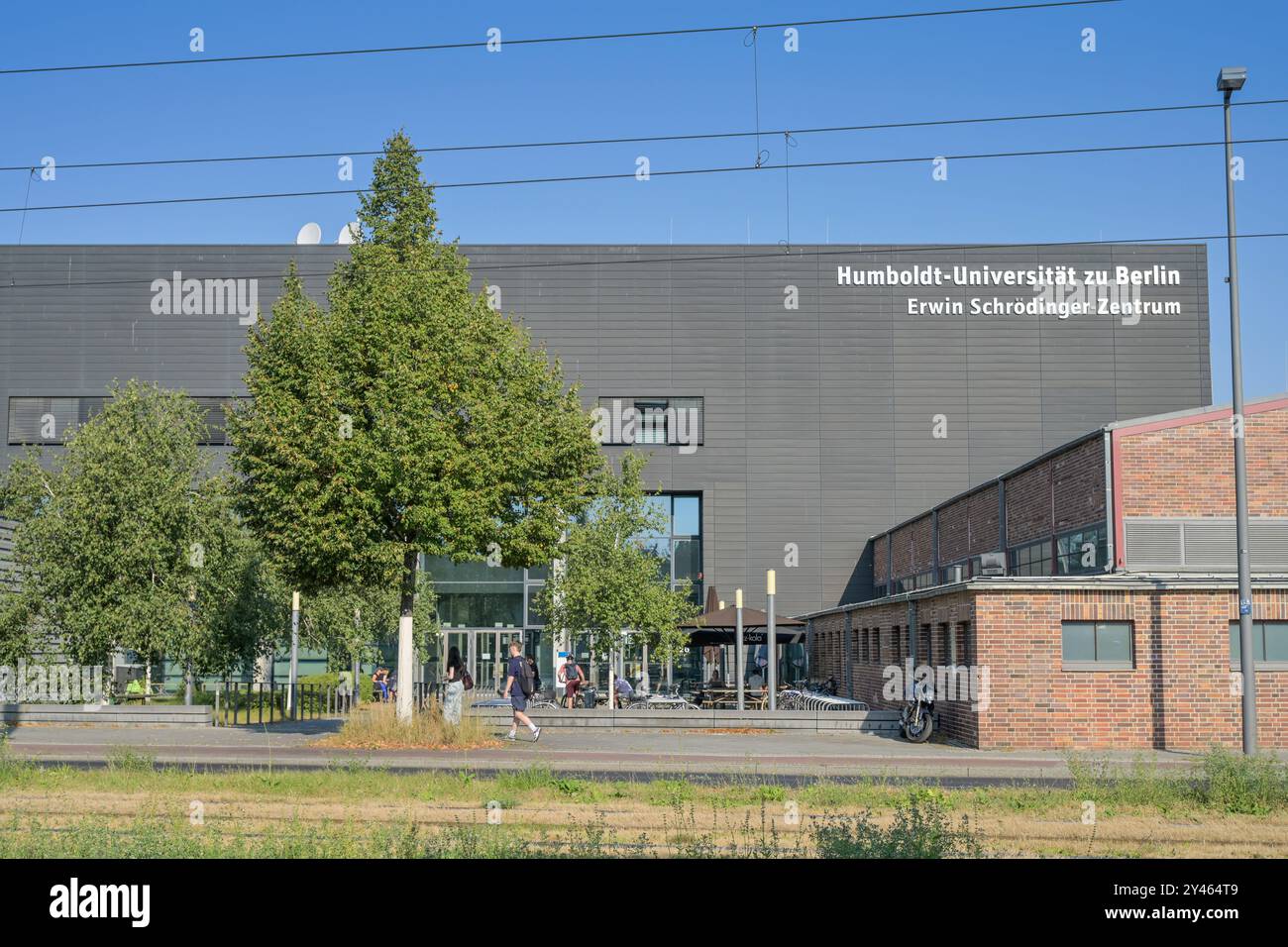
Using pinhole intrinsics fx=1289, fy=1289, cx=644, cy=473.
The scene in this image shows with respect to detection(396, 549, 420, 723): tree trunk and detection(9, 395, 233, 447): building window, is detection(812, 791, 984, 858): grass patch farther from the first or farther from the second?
detection(9, 395, 233, 447): building window

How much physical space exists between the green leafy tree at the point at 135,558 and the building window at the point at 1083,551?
65.3 feet

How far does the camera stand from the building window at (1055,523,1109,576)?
2758 cm

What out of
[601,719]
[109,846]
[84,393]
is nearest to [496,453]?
[601,719]

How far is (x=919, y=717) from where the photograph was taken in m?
Answer: 23.5

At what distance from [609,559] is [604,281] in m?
19.2

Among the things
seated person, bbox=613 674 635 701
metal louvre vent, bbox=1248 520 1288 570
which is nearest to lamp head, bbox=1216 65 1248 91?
metal louvre vent, bbox=1248 520 1288 570

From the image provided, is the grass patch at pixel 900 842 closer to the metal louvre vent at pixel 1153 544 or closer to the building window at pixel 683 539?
the metal louvre vent at pixel 1153 544

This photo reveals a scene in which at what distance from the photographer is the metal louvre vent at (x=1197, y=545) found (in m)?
27.0

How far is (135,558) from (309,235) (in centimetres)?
2938

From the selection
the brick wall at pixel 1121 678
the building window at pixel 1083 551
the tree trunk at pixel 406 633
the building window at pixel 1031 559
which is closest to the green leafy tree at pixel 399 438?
the tree trunk at pixel 406 633

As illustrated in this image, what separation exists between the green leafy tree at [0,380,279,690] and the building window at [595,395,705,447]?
2246 cm

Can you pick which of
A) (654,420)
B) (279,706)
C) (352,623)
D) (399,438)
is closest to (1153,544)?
(399,438)

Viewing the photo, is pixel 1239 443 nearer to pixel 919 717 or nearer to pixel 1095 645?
pixel 1095 645

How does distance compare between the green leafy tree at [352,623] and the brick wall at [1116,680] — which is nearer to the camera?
the brick wall at [1116,680]
